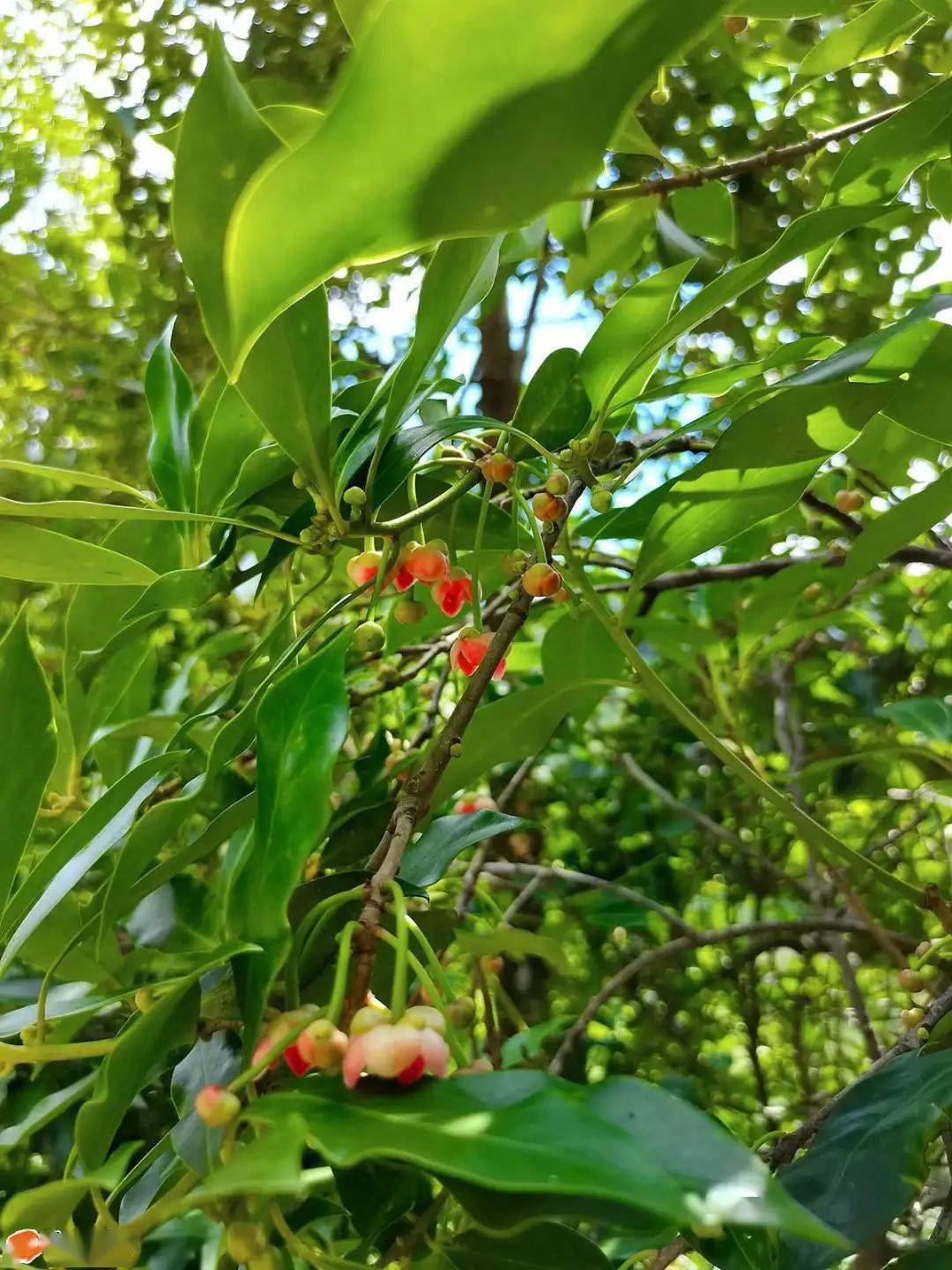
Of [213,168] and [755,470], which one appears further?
[755,470]

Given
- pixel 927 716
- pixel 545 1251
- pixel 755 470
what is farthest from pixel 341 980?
pixel 927 716

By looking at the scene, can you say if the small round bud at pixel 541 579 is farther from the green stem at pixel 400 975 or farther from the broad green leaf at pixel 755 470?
A: the green stem at pixel 400 975

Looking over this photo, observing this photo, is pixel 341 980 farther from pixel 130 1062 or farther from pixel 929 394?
pixel 929 394

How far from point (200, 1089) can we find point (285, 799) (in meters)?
0.13

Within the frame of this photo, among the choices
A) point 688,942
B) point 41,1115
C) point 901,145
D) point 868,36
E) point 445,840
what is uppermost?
point 868,36

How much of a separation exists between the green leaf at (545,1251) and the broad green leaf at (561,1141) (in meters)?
0.09

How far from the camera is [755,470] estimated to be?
539 millimetres

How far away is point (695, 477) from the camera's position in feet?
1.77

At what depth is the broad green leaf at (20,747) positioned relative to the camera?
45cm

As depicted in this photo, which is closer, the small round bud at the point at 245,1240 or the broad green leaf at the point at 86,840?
the small round bud at the point at 245,1240

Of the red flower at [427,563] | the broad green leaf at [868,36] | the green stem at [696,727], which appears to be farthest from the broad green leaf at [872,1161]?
the broad green leaf at [868,36]

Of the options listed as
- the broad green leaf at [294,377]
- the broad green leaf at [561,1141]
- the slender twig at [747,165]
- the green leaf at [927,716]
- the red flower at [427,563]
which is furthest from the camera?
the green leaf at [927,716]

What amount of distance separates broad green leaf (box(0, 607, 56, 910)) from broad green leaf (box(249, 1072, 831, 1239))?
0.20 metres

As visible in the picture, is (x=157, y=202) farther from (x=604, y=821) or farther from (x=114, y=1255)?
(x=114, y=1255)
